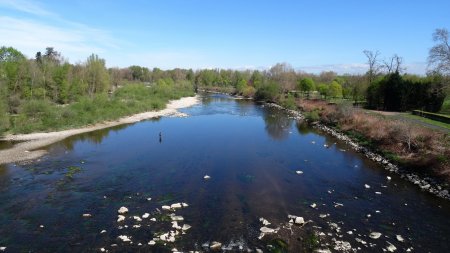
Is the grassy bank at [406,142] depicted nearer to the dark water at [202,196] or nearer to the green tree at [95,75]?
the dark water at [202,196]

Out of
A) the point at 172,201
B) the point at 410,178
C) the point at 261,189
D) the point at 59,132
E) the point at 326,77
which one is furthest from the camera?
the point at 326,77

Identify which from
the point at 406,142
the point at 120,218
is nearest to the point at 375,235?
the point at 120,218

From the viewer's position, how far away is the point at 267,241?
47.0ft

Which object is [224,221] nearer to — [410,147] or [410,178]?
[410,178]

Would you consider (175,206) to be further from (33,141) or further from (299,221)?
(33,141)

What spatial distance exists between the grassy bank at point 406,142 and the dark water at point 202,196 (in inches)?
97.9

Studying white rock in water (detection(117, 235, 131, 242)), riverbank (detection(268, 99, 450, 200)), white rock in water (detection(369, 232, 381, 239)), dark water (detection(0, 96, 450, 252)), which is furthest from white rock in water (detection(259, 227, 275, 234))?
riverbank (detection(268, 99, 450, 200))

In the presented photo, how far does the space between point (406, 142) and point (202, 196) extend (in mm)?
20210

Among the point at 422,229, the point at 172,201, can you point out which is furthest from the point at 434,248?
Answer: the point at 172,201

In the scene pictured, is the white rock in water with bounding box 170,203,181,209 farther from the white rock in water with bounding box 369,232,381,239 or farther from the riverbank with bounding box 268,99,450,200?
the riverbank with bounding box 268,99,450,200

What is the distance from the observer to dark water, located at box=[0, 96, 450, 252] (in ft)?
48.1

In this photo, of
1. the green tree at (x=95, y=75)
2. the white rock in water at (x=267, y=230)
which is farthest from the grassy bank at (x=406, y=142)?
the green tree at (x=95, y=75)

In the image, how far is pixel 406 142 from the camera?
28.9 metres

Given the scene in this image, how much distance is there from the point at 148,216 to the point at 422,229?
44.8 feet
